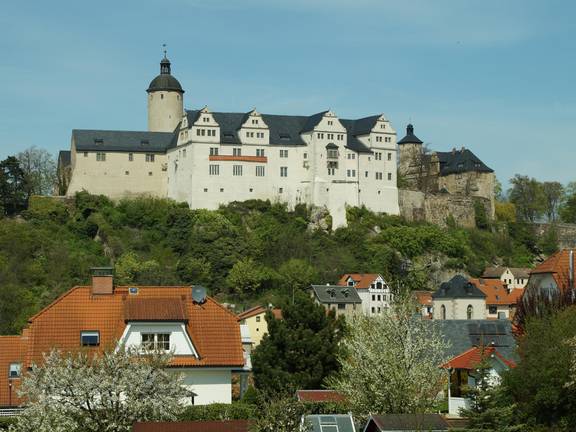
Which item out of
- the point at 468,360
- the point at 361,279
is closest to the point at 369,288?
the point at 361,279

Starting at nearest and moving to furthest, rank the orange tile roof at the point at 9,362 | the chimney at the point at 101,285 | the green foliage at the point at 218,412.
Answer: the green foliage at the point at 218,412 → the orange tile roof at the point at 9,362 → the chimney at the point at 101,285

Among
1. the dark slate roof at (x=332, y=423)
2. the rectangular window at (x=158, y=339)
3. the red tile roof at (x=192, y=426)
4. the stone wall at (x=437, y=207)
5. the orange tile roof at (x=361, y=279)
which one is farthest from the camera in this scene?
the stone wall at (x=437, y=207)

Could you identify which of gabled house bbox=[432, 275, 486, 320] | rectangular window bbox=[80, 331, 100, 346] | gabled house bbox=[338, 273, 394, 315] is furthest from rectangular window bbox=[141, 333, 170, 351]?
gabled house bbox=[338, 273, 394, 315]

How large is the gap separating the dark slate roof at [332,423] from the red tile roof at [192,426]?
1.68 m

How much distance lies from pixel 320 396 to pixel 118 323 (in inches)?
277

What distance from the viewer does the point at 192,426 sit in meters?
27.5

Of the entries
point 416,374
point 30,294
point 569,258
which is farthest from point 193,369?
point 30,294

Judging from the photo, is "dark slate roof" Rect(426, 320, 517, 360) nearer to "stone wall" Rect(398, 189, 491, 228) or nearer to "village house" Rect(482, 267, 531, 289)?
"village house" Rect(482, 267, 531, 289)

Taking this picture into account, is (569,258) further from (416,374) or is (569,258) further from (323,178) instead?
(323,178)

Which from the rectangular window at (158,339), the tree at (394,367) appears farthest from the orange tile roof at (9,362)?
the tree at (394,367)

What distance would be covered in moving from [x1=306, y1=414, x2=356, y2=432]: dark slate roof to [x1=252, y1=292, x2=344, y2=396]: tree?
524 inches

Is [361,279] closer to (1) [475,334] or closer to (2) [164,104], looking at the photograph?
(2) [164,104]

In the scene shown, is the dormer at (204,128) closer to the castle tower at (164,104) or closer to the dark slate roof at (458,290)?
the castle tower at (164,104)

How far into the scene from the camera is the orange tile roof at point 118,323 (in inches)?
1465
